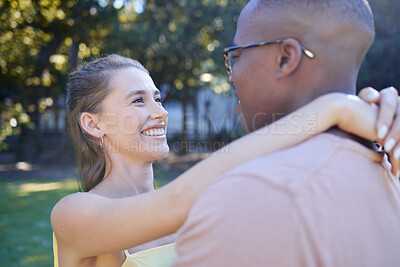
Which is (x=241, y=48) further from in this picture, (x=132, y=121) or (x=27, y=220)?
(x=27, y=220)

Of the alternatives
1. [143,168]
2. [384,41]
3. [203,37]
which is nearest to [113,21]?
[203,37]

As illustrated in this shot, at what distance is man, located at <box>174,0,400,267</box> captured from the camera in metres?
1.05

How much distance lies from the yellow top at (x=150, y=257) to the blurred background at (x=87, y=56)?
752 cm

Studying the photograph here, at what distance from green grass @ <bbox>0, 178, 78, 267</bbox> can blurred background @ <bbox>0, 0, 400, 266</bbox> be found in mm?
38

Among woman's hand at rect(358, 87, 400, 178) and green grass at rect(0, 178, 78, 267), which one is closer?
woman's hand at rect(358, 87, 400, 178)

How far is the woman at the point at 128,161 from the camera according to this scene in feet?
4.65

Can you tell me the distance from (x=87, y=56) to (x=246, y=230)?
61.7 ft

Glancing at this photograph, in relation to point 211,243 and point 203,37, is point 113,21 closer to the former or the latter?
point 203,37

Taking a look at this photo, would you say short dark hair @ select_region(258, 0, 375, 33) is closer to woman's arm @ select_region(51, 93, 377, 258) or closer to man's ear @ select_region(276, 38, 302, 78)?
man's ear @ select_region(276, 38, 302, 78)

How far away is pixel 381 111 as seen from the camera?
4.66 feet


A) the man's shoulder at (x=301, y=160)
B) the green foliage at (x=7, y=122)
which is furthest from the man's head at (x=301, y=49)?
the green foliage at (x=7, y=122)

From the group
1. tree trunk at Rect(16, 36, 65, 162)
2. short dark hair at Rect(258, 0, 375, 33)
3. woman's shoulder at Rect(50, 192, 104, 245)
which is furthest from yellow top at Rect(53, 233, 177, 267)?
tree trunk at Rect(16, 36, 65, 162)

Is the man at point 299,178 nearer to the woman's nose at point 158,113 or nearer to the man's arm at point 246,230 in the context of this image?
the man's arm at point 246,230

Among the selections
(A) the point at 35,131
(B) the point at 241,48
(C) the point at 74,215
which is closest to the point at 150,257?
(C) the point at 74,215
